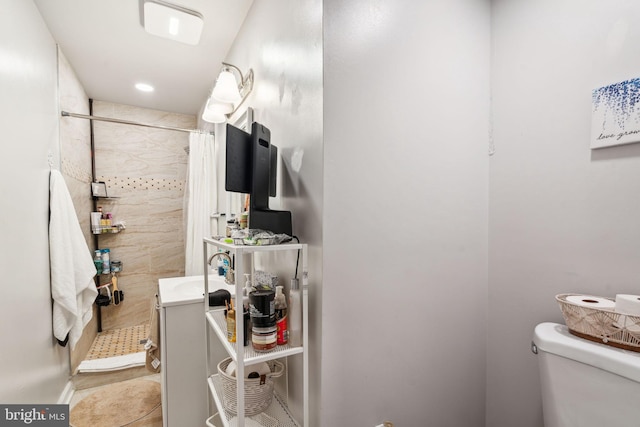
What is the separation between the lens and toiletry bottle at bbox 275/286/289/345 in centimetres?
96

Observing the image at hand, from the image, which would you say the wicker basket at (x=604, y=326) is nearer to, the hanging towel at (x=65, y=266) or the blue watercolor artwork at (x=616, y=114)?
the blue watercolor artwork at (x=616, y=114)

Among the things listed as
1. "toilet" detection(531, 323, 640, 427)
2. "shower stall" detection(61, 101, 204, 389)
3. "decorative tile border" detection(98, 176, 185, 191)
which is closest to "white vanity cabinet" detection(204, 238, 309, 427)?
"toilet" detection(531, 323, 640, 427)

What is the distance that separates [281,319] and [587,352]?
0.92 metres

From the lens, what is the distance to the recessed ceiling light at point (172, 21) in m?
1.52

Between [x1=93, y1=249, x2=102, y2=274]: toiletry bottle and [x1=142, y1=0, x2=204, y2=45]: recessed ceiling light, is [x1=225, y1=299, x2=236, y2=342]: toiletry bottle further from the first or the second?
[x1=93, y1=249, x2=102, y2=274]: toiletry bottle

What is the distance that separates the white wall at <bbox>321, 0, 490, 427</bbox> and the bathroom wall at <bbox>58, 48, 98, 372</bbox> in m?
2.26

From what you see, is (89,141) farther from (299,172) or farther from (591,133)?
(591,133)

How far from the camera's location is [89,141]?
9.24 feet

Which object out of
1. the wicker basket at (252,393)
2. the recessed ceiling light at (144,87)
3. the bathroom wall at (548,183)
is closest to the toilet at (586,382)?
the bathroom wall at (548,183)

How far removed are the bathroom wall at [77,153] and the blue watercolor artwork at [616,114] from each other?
304 centimetres

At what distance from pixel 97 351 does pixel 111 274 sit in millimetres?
771

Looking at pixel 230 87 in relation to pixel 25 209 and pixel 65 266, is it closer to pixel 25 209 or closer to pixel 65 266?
pixel 25 209

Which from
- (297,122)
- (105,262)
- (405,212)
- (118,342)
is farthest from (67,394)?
(405,212)
